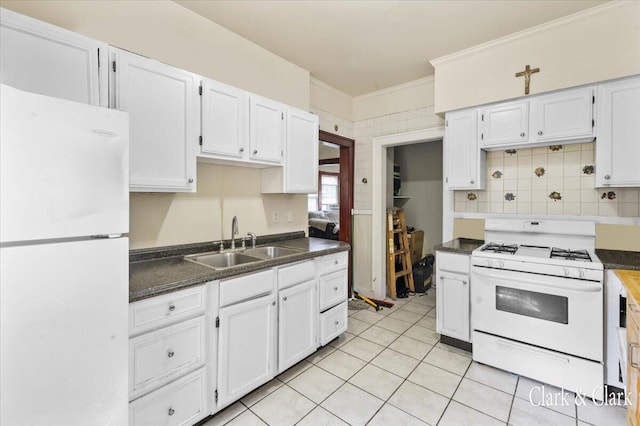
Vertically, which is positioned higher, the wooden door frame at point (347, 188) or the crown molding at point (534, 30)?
the crown molding at point (534, 30)

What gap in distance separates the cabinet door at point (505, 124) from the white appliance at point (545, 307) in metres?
0.79

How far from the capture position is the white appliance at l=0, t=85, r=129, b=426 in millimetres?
944

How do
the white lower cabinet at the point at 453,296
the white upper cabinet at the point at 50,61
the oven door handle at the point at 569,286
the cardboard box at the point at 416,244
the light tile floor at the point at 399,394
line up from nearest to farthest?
the white upper cabinet at the point at 50,61 < the light tile floor at the point at 399,394 < the oven door handle at the point at 569,286 < the white lower cabinet at the point at 453,296 < the cardboard box at the point at 416,244

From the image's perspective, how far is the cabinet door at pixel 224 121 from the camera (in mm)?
2070

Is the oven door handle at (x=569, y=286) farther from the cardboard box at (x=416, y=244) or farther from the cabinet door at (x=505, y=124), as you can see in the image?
the cardboard box at (x=416, y=244)

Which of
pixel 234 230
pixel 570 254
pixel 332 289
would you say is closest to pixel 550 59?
pixel 570 254

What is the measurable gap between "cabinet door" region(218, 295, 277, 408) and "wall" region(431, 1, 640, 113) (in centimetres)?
259

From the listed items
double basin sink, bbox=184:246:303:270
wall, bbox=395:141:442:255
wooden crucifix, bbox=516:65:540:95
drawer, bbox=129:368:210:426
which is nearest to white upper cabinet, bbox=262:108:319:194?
double basin sink, bbox=184:246:303:270

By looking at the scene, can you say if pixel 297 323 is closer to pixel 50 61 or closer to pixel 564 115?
pixel 50 61

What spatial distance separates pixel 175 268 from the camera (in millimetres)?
1836

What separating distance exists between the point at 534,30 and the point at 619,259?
1928 mm

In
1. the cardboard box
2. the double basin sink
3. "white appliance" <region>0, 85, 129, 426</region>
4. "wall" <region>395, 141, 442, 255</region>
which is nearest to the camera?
"white appliance" <region>0, 85, 129, 426</region>

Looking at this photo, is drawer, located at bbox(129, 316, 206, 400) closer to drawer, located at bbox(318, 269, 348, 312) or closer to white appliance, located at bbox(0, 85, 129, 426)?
white appliance, located at bbox(0, 85, 129, 426)

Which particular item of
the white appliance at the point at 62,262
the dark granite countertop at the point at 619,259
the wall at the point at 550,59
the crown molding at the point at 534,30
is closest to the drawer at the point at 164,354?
the white appliance at the point at 62,262
